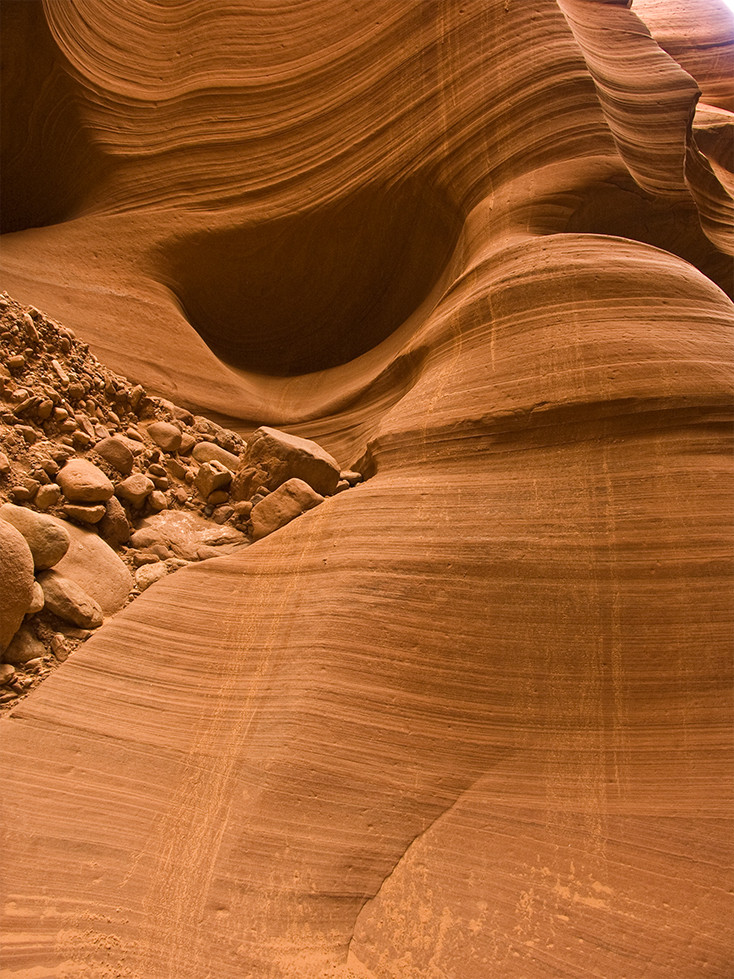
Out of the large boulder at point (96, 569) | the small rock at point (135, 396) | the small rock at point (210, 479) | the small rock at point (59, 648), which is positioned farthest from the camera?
the small rock at point (135, 396)

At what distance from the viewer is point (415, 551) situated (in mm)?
1812

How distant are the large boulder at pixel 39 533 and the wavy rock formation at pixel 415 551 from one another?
253 millimetres

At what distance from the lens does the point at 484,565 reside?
5.76 ft

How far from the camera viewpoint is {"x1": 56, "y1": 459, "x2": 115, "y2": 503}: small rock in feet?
6.54

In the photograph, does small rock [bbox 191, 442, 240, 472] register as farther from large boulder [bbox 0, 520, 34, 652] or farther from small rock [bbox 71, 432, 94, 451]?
large boulder [bbox 0, 520, 34, 652]

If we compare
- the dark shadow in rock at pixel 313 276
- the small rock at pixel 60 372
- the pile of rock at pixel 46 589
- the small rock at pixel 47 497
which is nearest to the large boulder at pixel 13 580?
the pile of rock at pixel 46 589

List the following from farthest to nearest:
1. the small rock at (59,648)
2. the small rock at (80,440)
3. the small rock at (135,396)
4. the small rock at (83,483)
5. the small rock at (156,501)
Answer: the small rock at (135,396)
the small rock at (156,501)
the small rock at (80,440)
the small rock at (83,483)
the small rock at (59,648)

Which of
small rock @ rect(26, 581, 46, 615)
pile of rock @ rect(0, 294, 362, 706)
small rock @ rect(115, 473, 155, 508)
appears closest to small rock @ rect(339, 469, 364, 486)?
pile of rock @ rect(0, 294, 362, 706)

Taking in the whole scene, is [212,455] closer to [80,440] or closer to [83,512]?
[80,440]

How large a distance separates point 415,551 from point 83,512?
957 millimetres

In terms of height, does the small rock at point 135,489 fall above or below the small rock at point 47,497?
below

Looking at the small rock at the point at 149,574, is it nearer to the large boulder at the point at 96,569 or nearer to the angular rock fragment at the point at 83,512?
the large boulder at the point at 96,569

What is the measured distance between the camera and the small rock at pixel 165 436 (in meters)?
2.48

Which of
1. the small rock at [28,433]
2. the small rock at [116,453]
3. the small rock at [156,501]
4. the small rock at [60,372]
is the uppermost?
the small rock at [60,372]
